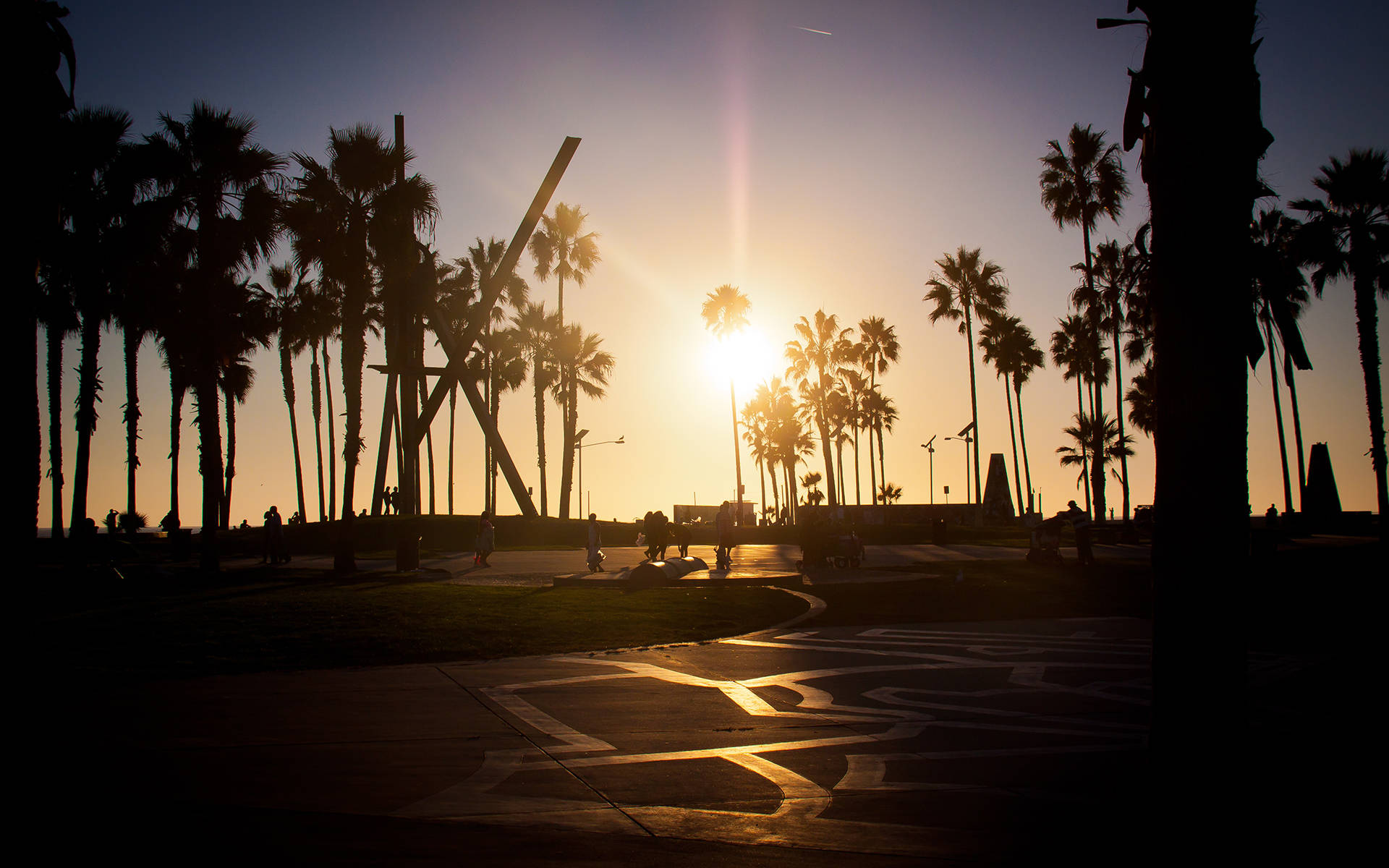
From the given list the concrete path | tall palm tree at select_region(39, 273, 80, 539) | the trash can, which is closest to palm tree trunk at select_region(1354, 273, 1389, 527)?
the trash can

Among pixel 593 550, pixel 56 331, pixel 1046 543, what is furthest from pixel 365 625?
pixel 56 331

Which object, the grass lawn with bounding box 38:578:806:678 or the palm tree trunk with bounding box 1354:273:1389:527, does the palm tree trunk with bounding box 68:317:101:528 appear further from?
the palm tree trunk with bounding box 1354:273:1389:527

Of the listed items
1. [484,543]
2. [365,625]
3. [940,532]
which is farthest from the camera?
[940,532]

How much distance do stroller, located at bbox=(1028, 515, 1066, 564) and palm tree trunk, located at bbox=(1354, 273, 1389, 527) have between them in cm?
1531

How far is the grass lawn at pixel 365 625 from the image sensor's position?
30.0ft

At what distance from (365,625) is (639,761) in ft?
23.2

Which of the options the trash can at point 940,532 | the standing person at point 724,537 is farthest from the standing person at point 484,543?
the trash can at point 940,532

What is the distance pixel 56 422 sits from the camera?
25.2 metres

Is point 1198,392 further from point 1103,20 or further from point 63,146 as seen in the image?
point 63,146

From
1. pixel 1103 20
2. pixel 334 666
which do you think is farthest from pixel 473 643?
pixel 1103 20

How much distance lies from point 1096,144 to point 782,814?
4455cm

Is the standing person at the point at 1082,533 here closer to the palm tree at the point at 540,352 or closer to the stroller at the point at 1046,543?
the stroller at the point at 1046,543

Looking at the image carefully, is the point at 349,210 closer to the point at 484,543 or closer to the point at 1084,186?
the point at 484,543

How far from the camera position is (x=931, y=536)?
1588 inches
